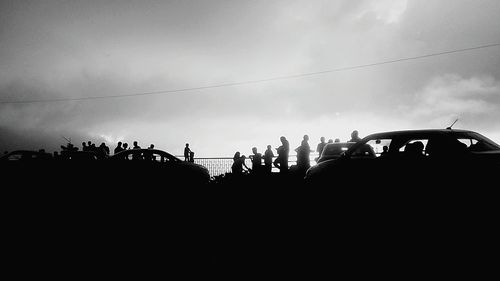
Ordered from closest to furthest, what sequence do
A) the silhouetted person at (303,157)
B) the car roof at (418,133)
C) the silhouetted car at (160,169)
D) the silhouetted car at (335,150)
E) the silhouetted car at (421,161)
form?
the silhouetted car at (421,161) → the car roof at (418,133) → the silhouetted car at (160,169) → the silhouetted car at (335,150) → the silhouetted person at (303,157)

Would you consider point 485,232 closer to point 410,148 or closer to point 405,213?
point 405,213

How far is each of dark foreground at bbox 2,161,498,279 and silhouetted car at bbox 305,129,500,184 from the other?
0.10 meters

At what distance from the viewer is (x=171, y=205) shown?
22.6 feet

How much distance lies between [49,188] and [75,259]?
3.51 m

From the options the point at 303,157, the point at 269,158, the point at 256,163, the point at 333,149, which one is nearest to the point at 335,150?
the point at 333,149

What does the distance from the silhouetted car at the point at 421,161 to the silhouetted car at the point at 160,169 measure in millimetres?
3373

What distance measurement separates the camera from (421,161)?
4250mm

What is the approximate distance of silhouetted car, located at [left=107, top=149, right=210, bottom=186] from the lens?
6648mm

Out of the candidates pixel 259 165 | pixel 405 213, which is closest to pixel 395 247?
pixel 405 213

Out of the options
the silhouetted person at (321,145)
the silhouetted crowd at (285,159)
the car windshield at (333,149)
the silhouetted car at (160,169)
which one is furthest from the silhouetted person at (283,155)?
the silhouetted car at (160,169)

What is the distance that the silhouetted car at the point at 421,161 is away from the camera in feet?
13.0

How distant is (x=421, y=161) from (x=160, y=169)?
5.13m

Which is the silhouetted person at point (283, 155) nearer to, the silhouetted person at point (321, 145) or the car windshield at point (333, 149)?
the silhouetted person at point (321, 145)

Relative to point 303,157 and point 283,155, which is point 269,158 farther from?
point 303,157
